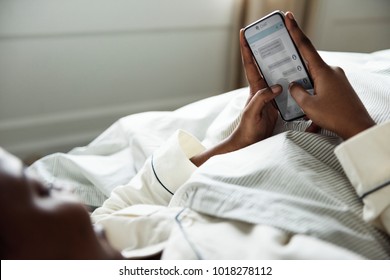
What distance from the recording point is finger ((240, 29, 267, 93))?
671 millimetres

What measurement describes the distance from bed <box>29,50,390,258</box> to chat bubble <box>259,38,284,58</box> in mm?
122

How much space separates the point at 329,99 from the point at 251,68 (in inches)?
7.6

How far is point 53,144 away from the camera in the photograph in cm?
138

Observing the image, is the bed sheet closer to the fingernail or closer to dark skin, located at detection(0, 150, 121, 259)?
the fingernail

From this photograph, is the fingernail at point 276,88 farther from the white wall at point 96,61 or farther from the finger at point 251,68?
the white wall at point 96,61

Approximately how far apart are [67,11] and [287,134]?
3.17ft

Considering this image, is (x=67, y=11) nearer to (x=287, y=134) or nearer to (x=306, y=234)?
(x=287, y=134)

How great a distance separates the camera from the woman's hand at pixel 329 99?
0.51m

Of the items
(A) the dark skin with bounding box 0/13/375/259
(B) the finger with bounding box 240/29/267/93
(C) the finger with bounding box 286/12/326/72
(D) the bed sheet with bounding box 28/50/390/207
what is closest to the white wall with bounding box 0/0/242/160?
(D) the bed sheet with bounding box 28/50/390/207

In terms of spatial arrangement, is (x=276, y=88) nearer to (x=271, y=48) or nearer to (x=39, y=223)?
(x=271, y=48)

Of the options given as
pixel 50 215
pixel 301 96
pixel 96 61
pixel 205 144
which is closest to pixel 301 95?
pixel 301 96

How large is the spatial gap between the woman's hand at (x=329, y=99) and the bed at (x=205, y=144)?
30 millimetres

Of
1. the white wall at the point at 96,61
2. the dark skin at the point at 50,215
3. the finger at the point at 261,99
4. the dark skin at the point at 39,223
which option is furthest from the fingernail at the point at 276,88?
the white wall at the point at 96,61
